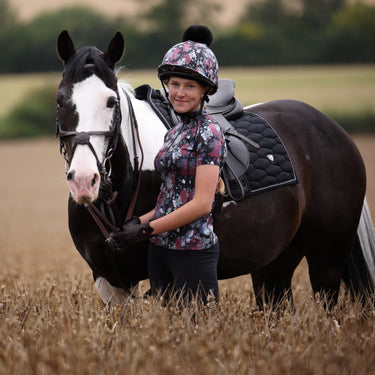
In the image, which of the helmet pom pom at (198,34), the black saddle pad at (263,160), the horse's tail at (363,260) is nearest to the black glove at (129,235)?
the black saddle pad at (263,160)

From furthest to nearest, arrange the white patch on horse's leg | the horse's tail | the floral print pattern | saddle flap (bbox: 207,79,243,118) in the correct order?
the horse's tail < saddle flap (bbox: 207,79,243,118) < the white patch on horse's leg < the floral print pattern

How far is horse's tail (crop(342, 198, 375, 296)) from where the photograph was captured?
4539 mm

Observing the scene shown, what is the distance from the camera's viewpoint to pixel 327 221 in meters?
4.15

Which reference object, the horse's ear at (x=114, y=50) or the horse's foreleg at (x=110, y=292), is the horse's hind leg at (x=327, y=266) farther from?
the horse's ear at (x=114, y=50)

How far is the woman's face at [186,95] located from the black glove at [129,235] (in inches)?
26.3

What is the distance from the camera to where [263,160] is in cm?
386

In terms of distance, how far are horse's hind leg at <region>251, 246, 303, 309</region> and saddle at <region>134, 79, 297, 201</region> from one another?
3.41 ft

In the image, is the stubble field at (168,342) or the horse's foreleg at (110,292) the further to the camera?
the horse's foreleg at (110,292)

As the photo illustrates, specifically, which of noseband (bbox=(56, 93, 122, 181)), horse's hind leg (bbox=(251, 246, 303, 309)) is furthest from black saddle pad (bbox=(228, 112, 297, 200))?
horse's hind leg (bbox=(251, 246, 303, 309))

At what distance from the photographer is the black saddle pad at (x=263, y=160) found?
373 centimetres

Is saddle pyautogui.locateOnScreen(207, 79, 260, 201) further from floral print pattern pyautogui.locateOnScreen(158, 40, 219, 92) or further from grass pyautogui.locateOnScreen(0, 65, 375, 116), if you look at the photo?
grass pyautogui.locateOnScreen(0, 65, 375, 116)

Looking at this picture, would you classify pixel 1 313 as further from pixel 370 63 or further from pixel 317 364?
pixel 370 63

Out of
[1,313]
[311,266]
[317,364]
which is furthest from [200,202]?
[311,266]

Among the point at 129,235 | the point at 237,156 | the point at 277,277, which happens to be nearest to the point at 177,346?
the point at 129,235
